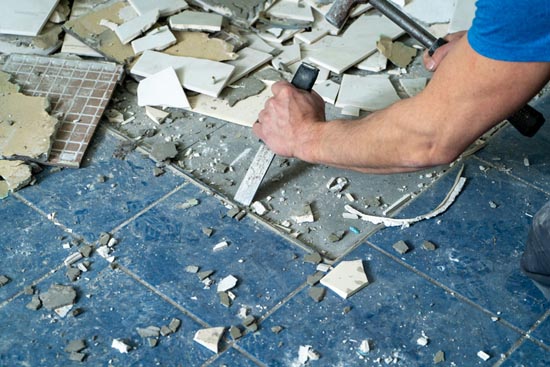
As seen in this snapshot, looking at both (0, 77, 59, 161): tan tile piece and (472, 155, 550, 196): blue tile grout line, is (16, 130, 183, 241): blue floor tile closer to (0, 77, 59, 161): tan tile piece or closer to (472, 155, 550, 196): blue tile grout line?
(0, 77, 59, 161): tan tile piece

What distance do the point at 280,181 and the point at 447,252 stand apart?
635mm

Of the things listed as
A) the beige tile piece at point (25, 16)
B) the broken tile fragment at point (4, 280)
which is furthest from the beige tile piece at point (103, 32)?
the broken tile fragment at point (4, 280)

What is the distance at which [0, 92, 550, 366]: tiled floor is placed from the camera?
7.01 feet

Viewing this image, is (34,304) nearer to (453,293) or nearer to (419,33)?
(453,293)

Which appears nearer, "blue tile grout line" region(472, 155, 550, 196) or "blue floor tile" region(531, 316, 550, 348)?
"blue floor tile" region(531, 316, 550, 348)

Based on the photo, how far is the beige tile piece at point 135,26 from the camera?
329 cm

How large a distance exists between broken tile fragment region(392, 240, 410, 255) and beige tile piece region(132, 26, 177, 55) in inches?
56.2

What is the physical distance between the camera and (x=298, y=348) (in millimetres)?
2137

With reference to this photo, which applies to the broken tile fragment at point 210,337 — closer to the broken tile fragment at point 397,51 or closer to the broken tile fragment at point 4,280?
the broken tile fragment at point 4,280

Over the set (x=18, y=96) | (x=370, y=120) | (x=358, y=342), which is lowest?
(x=358, y=342)

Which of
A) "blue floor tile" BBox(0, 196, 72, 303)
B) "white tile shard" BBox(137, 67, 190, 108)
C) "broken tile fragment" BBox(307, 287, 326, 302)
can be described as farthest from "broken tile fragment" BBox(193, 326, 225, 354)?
"white tile shard" BBox(137, 67, 190, 108)

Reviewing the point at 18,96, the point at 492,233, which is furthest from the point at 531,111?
the point at 18,96

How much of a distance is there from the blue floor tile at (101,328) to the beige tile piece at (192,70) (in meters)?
0.98

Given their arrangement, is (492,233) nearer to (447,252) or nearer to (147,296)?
(447,252)
